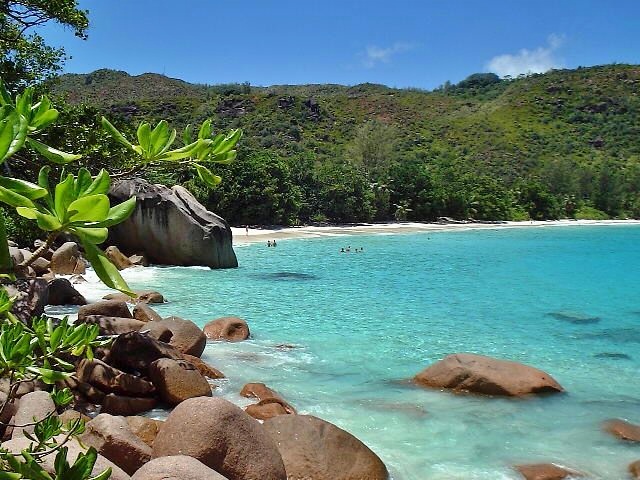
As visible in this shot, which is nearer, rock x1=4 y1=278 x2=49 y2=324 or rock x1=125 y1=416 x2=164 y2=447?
rock x1=125 y1=416 x2=164 y2=447

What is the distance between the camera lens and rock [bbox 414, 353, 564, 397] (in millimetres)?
8562

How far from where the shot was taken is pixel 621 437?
7.12 meters

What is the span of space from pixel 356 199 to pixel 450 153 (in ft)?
102

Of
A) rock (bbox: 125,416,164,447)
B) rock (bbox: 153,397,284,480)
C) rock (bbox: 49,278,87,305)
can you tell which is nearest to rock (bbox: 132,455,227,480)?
rock (bbox: 153,397,284,480)

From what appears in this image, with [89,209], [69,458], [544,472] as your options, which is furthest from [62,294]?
[89,209]

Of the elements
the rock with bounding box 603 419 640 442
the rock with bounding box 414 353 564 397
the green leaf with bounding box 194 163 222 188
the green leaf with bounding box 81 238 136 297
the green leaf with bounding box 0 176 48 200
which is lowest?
the rock with bounding box 603 419 640 442

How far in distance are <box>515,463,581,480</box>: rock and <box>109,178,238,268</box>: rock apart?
17.8 m

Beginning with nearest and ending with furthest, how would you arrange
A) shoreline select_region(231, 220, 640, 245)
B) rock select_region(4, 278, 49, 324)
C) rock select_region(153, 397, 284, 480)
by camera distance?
1. rock select_region(153, 397, 284, 480)
2. rock select_region(4, 278, 49, 324)
3. shoreline select_region(231, 220, 640, 245)

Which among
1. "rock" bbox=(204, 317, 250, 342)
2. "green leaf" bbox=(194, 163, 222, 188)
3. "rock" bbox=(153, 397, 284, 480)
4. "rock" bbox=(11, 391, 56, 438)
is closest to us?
"green leaf" bbox=(194, 163, 222, 188)

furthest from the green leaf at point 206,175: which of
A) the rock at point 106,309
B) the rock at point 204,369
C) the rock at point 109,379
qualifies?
the rock at point 106,309

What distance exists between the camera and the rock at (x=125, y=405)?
675 centimetres

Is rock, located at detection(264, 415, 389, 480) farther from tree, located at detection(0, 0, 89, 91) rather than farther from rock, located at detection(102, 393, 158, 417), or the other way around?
tree, located at detection(0, 0, 89, 91)

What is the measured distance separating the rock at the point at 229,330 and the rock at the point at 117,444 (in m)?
6.14

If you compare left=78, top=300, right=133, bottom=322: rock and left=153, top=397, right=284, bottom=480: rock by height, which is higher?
left=78, top=300, right=133, bottom=322: rock
